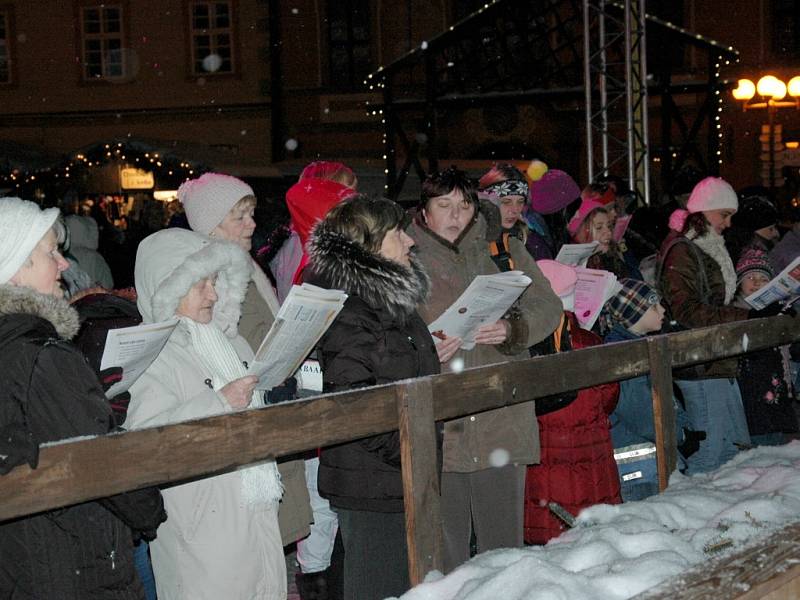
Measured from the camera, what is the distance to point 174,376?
3.68 meters

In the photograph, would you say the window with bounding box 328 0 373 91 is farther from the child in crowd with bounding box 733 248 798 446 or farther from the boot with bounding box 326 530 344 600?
the boot with bounding box 326 530 344 600

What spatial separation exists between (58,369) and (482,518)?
231cm

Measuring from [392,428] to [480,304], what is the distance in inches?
29.4

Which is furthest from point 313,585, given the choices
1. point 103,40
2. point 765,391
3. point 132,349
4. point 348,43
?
point 103,40

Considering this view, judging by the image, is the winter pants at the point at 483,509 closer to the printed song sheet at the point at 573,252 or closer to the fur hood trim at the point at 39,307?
the printed song sheet at the point at 573,252

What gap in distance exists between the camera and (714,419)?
5.82 metres

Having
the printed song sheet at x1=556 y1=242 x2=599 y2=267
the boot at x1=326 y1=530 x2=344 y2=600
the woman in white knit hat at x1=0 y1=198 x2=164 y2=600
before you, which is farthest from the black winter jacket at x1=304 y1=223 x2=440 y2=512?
the printed song sheet at x1=556 y1=242 x2=599 y2=267

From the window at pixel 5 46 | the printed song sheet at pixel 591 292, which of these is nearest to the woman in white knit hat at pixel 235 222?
the printed song sheet at pixel 591 292

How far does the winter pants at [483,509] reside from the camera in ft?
14.8

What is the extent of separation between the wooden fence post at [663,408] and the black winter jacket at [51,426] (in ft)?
9.10

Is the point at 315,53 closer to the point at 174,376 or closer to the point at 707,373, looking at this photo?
the point at 707,373

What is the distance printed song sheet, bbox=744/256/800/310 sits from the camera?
581 centimetres

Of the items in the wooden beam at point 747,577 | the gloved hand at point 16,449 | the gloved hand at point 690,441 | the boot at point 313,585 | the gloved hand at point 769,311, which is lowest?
the boot at point 313,585

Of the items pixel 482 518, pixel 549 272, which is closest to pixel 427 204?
pixel 549 272
